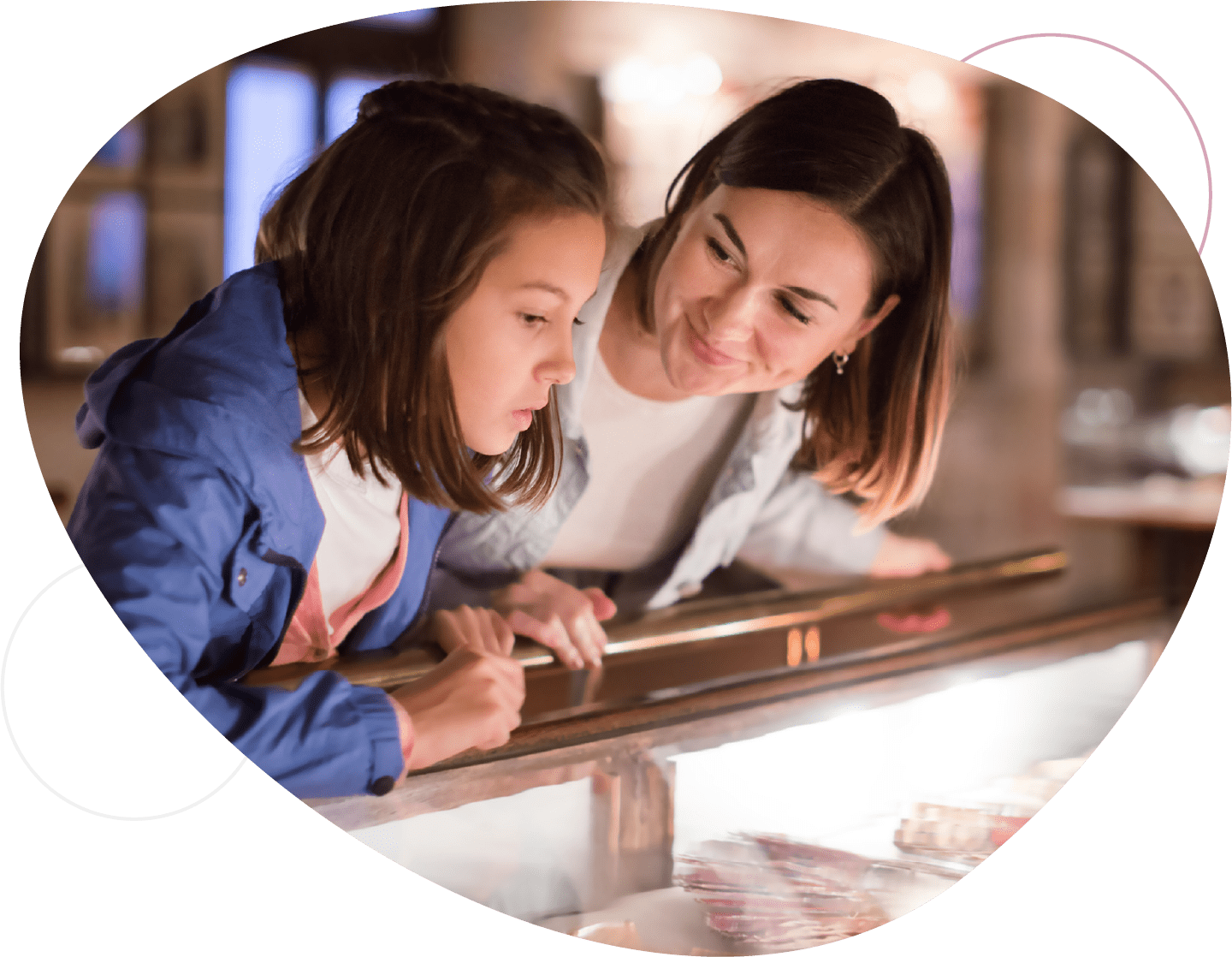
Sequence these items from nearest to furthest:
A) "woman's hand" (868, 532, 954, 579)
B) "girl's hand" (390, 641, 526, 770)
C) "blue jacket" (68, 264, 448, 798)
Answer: "blue jacket" (68, 264, 448, 798)
"girl's hand" (390, 641, 526, 770)
"woman's hand" (868, 532, 954, 579)

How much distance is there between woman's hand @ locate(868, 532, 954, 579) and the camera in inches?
43.9

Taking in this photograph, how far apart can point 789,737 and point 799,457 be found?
336mm

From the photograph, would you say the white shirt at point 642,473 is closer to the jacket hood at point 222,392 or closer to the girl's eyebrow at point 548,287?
the girl's eyebrow at point 548,287

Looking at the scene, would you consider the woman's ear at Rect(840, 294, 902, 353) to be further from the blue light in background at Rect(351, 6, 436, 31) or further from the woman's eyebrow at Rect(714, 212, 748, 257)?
the blue light in background at Rect(351, 6, 436, 31)

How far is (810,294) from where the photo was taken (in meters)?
0.98

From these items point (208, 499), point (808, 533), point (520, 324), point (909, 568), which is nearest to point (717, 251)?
point (520, 324)

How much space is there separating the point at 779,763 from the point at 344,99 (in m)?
0.86

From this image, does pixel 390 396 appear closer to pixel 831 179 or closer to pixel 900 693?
pixel 831 179

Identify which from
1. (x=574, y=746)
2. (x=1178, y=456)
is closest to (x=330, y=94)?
(x=574, y=746)

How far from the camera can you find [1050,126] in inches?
43.3

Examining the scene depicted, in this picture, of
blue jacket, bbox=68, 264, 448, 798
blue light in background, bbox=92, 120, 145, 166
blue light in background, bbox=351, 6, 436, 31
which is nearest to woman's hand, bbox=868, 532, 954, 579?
blue jacket, bbox=68, 264, 448, 798

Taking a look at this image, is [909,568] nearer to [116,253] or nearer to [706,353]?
[706,353]

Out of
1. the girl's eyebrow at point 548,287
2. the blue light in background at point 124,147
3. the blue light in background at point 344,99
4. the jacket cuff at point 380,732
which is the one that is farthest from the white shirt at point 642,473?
the blue light in background at point 124,147

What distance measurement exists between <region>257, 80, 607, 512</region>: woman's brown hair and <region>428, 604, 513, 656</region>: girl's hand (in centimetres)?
19
